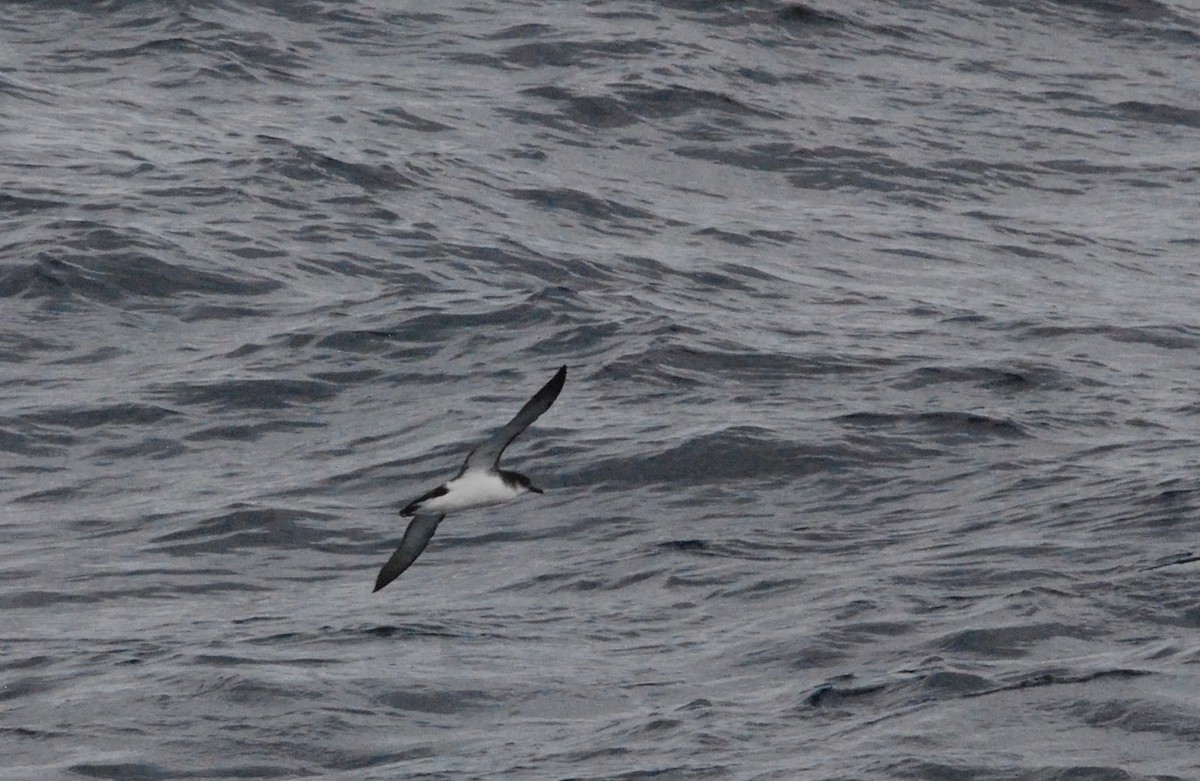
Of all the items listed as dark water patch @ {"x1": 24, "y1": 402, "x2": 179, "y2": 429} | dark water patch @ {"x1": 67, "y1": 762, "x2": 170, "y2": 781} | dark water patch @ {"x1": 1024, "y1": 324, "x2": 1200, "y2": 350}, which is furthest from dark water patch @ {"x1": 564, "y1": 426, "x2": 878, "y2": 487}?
dark water patch @ {"x1": 67, "y1": 762, "x2": 170, "y2": 781}

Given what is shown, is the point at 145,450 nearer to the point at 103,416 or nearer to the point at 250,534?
the point at 103,416

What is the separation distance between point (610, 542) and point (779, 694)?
8.04ft

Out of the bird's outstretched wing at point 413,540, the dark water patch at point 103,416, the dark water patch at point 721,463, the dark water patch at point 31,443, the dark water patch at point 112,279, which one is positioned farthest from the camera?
the dark water patch at point 112,279

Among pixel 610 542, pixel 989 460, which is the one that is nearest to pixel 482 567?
pixel 610 542

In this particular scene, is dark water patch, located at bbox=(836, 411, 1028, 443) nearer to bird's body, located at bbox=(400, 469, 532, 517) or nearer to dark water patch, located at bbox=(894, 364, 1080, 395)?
dark water patch, located at bbox=(894, 364, 1080, 395)

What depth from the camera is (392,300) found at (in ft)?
57.4

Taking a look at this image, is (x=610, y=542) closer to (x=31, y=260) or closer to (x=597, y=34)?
(x=31, y=260)

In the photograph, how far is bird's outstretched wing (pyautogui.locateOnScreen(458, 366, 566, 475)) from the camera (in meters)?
9.62

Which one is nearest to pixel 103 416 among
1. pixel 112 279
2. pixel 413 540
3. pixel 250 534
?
pixel 250 534

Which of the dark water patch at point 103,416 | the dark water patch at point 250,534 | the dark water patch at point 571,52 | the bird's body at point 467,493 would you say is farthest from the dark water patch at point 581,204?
the bird's body at point 467,493

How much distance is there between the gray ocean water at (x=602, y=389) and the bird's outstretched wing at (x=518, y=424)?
5.41ft

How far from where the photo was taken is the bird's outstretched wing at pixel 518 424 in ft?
31.6

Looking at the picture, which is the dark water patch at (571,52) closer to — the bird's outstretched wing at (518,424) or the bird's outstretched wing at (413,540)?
the bird's outstretched wing at (413,540)

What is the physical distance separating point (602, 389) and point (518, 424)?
20.7 ft
